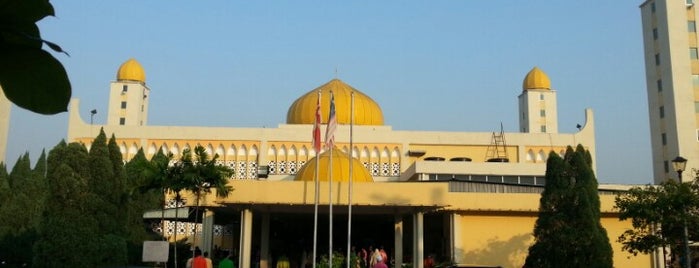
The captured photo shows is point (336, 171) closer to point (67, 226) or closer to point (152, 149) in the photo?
point (67, 226)

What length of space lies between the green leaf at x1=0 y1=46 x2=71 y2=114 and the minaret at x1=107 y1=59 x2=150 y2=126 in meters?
59.6

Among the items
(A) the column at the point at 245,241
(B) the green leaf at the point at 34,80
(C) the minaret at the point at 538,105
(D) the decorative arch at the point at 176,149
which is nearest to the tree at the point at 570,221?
(A) the column at the point at 245,241

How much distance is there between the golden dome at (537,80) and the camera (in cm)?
6016

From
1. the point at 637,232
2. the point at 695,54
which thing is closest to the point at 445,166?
the point at 695,54

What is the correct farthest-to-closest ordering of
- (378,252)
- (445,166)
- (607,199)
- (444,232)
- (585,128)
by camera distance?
(585,128) → (445,166) → (444,232) → (607,199) → (378,252)

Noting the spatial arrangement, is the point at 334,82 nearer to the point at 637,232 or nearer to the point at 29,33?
the point at 637,232

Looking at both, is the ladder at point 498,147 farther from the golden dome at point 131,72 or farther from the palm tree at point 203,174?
the golden dome at point 131,72

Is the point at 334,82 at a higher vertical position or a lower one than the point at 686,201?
higher

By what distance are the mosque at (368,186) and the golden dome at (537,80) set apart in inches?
122

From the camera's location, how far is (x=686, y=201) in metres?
17.3

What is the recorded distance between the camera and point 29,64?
101cm

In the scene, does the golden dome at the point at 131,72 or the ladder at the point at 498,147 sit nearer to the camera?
the ladder at the point at 498,147

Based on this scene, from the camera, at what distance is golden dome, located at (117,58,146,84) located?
59.9 meters

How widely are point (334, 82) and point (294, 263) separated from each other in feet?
59.3
